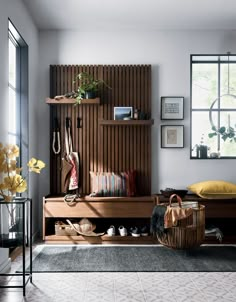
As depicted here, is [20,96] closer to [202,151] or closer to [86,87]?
[86,87]

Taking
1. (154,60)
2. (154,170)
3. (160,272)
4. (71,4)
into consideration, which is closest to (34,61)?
(71,4)

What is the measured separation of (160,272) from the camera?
14.6 feet

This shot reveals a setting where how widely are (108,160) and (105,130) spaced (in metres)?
0.44

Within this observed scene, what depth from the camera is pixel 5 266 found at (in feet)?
14.2

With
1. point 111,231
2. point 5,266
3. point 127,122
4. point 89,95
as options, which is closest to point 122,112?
point 127,122

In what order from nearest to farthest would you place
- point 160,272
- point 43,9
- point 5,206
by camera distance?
point 5,206 < point 160,272 < point 43,9

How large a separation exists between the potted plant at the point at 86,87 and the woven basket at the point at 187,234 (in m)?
2.18

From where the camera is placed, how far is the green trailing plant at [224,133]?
21.1 feet

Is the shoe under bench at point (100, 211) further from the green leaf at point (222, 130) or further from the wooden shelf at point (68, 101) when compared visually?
the green leaf at point (222, 130)

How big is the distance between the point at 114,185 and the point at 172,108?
1431 mm

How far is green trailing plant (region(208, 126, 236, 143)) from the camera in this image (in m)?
6.43

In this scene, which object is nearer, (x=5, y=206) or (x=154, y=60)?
(x=5, y=206)

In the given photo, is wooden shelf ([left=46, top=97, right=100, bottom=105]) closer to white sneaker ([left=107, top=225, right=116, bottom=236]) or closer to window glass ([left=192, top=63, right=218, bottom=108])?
window glass ([left=192, top=63, right=218, bottom=108])

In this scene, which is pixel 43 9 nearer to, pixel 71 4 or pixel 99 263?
pixel 71 4
